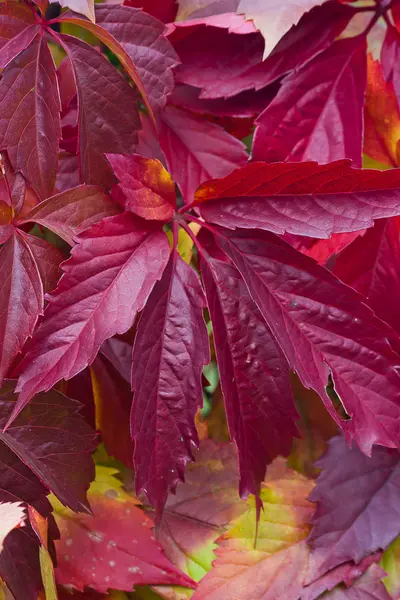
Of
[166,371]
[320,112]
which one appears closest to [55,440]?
[166,371]

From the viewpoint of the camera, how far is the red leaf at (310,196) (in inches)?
14.6

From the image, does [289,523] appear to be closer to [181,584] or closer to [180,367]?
[181,584]

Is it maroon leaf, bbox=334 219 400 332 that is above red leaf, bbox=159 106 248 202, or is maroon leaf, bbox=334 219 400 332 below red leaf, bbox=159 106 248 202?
below

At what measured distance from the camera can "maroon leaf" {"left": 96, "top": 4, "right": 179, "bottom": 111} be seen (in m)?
0.45

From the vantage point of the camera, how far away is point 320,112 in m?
0.49

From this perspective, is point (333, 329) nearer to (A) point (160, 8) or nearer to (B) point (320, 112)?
(B) point (320, 112)

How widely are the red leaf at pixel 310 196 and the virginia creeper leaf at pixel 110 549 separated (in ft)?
0.92

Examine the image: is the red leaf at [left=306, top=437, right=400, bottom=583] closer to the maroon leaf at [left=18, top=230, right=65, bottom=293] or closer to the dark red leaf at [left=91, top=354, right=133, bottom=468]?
the dark red leaf at [left=91, top=354, right=133, bottom=468]

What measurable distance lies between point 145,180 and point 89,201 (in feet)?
0.13

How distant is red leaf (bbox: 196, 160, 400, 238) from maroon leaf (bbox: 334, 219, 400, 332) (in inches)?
4.9

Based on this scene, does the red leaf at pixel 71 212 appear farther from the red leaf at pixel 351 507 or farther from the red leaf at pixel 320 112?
the red leaf at pixel 351 507

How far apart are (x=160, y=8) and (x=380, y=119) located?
0.21 meters

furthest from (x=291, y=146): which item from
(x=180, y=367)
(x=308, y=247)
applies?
(x=180, y=367)

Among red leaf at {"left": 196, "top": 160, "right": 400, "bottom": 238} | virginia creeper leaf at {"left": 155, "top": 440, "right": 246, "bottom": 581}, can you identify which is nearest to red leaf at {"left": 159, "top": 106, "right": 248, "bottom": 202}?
red leaf at {"left": 196, "top": 160, "right": 400, "bottom": 238}
